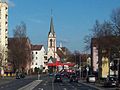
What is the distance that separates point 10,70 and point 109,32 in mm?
80891

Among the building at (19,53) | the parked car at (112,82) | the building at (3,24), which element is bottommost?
the parked car at (112,82)

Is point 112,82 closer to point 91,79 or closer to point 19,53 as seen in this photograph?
point 91,79

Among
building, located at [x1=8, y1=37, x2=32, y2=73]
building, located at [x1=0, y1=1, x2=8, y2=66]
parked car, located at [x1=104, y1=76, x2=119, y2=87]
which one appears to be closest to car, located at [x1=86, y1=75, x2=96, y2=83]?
parked car, located at [x1=104, y1=76, x2=119, y2=87]

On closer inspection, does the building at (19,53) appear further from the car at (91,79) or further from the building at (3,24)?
the car at (91,79)

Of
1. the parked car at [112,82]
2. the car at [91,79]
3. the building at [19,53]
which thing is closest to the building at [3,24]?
the building at [19,53]

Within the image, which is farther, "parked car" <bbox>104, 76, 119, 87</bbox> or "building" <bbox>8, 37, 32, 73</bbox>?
"building" <bbox>8, 37, 32, 73</bbox>

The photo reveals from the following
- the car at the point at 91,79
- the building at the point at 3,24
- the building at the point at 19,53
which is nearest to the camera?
the car at the point at 91,79

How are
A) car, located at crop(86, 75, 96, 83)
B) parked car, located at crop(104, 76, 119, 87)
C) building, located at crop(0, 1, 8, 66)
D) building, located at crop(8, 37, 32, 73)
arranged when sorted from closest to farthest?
parked car, located at crop(104, 76, 119, 87) < car, located at crop(86, 75, 96, 83) < building, located at crop(8, 37, 32, 73) < building, located at crop(0, 1, 8, 66)

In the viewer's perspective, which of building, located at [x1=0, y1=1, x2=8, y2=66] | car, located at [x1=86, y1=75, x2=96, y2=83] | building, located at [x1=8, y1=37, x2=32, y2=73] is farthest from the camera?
building, located at [x1=0, y1=1, x2=8, y2=66]

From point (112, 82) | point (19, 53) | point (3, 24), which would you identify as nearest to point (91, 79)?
point (112, 82)

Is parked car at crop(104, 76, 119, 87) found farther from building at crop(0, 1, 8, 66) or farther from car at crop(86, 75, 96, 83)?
building at crop(0, 1, 8, 66)

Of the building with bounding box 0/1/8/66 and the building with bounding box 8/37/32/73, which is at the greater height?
the building with bounding box 0/1/8/66

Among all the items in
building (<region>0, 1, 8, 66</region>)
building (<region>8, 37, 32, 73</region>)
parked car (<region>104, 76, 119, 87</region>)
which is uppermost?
building (<region>0, 1, 8, 66</region>)

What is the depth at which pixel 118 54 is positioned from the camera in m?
57.0
